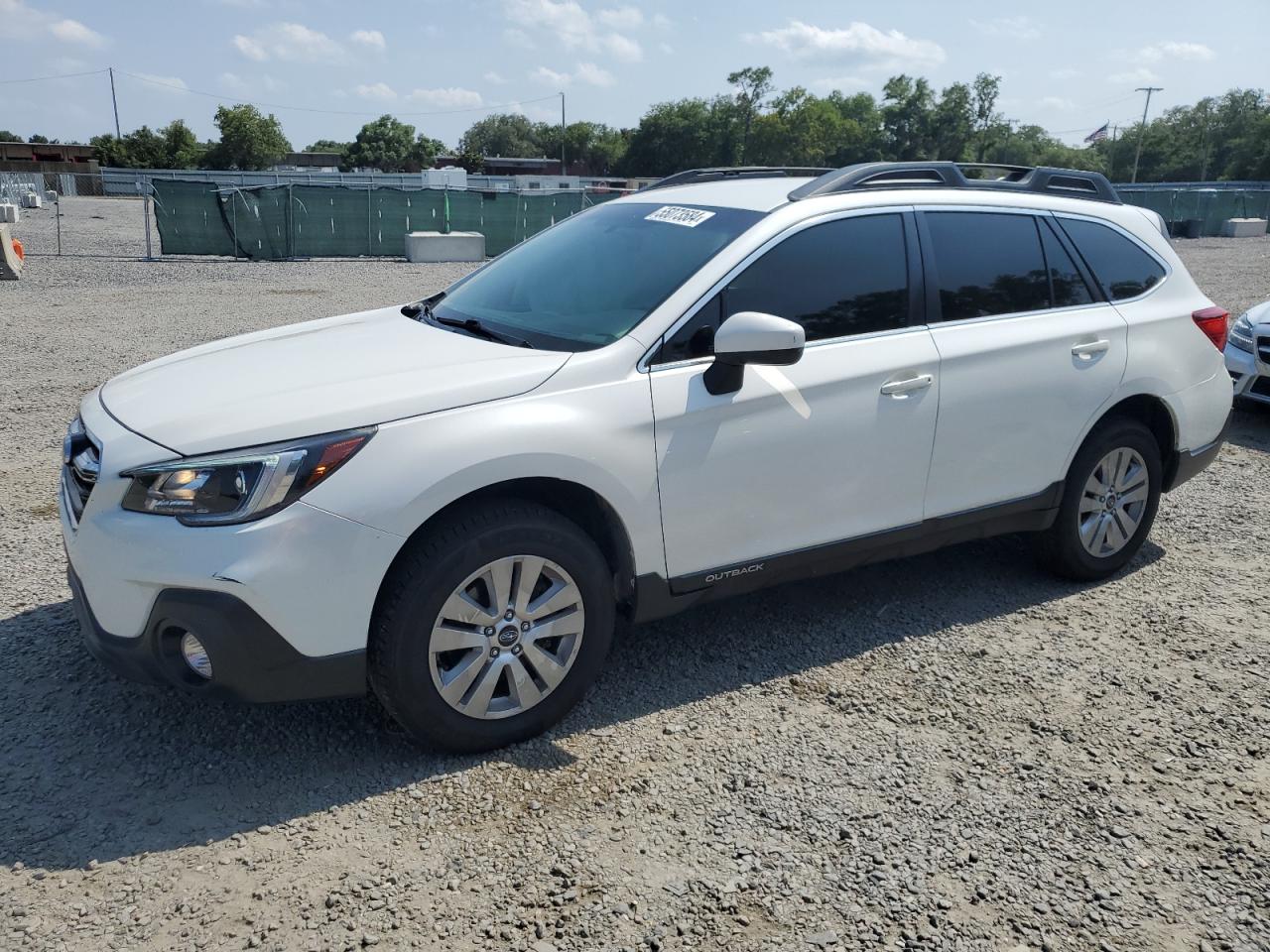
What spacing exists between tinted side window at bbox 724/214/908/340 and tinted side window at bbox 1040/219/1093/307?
888 millimetres

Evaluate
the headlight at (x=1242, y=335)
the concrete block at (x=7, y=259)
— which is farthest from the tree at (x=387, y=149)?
the headlight at (x=1242, y=335)

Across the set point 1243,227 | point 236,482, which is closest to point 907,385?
point 236,482

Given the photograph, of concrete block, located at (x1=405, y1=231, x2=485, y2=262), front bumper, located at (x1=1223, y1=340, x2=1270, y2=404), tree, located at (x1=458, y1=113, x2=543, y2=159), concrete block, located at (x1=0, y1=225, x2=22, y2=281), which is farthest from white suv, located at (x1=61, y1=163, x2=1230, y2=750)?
tree, located at (x1=458, y1=113, x2=543, y2=159)

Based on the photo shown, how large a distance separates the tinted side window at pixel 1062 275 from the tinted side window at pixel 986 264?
0.15ft

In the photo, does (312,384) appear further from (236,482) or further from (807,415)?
(807,415)

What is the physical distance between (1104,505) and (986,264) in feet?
4.41

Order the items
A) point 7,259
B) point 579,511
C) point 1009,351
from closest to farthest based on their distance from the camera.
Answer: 1. point 579,511
2. point 1009,351
3. point 7,259

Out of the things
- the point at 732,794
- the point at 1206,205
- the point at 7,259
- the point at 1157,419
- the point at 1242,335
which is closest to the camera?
the point at 732,794

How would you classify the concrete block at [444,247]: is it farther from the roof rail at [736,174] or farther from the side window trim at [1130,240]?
the side window trim at [1130,240]

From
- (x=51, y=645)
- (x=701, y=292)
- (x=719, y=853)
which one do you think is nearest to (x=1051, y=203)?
(x=701, y=292)

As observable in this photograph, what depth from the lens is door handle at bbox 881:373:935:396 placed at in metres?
3.86

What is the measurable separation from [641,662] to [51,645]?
2336 mm

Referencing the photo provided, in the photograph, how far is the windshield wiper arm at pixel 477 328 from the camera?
11.8ft

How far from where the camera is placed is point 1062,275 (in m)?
4.55
